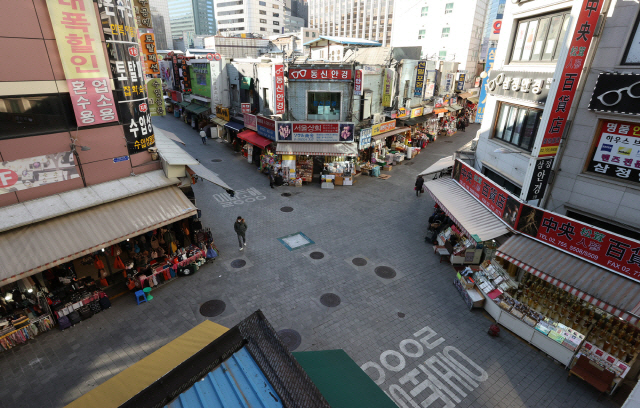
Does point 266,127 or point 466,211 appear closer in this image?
point 466,211

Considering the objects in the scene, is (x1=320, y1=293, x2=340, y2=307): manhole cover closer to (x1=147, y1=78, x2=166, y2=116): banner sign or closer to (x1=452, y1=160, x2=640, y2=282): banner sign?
(x1=452, y1=160, x2=640, y2=282): banner sign

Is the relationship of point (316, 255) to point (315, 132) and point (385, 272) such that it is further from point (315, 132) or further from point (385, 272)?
point (315, 132)

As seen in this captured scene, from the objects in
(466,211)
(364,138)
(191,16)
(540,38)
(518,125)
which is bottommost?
(466,211)

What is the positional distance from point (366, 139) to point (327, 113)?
3.90m

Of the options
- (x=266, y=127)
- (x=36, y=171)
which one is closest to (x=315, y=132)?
(x=266, y=127)

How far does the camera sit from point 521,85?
470 inches

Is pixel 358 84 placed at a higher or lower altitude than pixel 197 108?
higher

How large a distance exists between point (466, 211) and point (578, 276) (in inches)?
205

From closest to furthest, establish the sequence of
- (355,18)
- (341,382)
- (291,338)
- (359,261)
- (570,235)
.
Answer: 1. (341,382)
2. (570,235)
3. (291,338)
4. (359,261)
5. (355,18)

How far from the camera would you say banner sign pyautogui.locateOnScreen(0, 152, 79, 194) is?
9977 millimetres

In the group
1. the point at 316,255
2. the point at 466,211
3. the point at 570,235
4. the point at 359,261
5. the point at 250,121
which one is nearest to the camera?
the point at 570,235

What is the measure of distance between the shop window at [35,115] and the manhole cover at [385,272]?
13.6 m

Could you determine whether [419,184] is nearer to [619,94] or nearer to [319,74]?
[319,74]

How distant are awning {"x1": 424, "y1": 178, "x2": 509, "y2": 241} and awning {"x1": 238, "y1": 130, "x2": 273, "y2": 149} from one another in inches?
518
